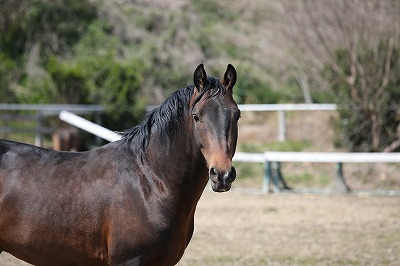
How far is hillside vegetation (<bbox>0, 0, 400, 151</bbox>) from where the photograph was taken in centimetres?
1466

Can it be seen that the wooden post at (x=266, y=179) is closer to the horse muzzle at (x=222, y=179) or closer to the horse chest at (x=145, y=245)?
the horse chest at (x=145, y=245)

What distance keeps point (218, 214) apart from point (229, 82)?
6313mm

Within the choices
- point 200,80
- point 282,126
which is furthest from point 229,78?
point 282,126

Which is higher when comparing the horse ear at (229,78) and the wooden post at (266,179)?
the horse ear at (229,78)

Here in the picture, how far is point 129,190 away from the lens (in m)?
4.16

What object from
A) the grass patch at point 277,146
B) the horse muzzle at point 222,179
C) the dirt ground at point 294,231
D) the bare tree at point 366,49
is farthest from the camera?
the grass patch at point 277,146

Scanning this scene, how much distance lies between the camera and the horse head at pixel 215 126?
147 inches

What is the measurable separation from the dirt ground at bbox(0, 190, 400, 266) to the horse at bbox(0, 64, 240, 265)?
9.41 feet

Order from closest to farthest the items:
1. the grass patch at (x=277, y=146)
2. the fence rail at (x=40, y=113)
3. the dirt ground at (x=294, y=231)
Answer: the dirt ground at (x=294, y=231), the grass patch at (x=277, y=146), the fence rail at (x=40, y=113)

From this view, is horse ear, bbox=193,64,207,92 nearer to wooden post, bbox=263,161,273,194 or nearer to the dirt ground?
the dirt ground

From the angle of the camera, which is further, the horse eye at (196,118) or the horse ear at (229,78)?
the horse ear at (229,78)

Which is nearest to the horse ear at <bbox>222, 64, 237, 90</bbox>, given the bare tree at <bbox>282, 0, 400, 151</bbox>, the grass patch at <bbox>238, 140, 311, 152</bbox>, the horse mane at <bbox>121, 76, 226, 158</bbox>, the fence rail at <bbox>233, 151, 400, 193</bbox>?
the horse mane at <bbox>121, 76, 226, 158</bbox>

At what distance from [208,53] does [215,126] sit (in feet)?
64.9

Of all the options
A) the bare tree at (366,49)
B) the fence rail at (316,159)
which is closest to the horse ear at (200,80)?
the fence rail at (316,159)
